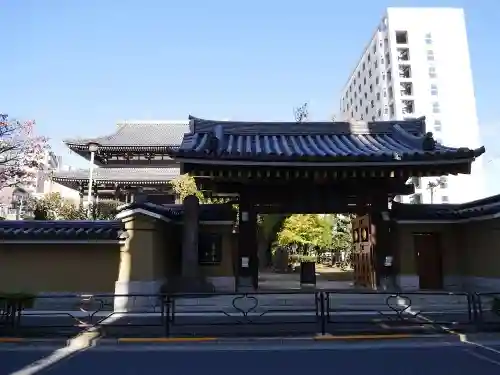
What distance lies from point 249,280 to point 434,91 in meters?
62.1

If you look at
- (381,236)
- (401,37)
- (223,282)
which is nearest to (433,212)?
(381,236)

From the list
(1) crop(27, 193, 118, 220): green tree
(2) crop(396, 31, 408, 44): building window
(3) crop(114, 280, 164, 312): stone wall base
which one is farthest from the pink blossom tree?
(2) crop(396, 31, 408, 44): building window

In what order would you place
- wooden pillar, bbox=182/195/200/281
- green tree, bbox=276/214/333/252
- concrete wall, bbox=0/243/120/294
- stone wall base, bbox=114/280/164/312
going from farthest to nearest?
green tree, bbox=276/214/333/252, wooden pillar, bbox=182/195/200/281, concrete wall, bbox=0/243/120/294, stone wall base, bbox=114/280/164/312

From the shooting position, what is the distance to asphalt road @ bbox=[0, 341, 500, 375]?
6645 millimetres

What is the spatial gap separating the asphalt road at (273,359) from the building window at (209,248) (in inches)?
245

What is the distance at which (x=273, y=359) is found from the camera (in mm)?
7344

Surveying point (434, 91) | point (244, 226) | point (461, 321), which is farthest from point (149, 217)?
point (434, 91)

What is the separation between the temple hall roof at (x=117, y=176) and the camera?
1144 inches

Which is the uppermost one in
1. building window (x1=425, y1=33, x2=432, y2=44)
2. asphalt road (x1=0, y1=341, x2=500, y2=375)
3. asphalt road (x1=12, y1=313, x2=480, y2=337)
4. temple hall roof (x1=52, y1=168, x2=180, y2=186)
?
building window (x1=425, y1=33, x2=432, y2=44)

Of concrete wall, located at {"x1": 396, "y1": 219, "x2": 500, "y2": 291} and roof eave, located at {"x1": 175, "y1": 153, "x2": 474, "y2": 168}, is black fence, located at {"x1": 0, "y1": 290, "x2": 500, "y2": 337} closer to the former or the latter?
concrete wall, located at {"x1": 396, "y1": 219, "x2": 500, "y2": 291}

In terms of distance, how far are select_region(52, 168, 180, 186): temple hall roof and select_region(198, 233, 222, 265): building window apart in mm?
15631

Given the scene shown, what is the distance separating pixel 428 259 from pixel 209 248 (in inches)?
331

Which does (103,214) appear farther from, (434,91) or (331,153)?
(434,91)

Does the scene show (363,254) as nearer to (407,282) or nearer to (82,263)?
(407,282)
